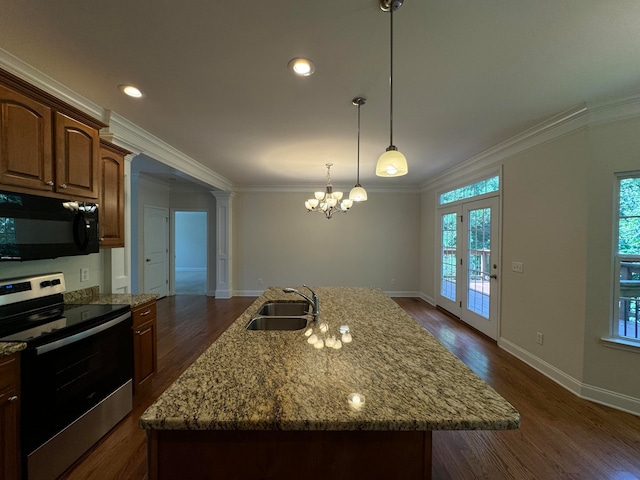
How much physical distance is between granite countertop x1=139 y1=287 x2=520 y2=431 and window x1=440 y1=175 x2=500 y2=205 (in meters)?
3.08

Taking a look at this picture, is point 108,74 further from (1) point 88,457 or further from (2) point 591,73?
(2) point 591,73

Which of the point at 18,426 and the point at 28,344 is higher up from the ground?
the point at 28,344

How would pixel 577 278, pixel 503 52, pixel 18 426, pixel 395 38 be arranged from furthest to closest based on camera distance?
pixel 577 278 → pixel 503 52 → pixel 395 38 → pixel 18 426

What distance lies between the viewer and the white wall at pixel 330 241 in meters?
6.18

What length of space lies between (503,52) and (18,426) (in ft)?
11.5

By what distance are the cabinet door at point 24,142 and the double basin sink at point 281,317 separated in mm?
1661

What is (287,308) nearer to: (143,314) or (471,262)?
(143,314)

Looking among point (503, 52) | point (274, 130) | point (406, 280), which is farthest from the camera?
point (406, 280)

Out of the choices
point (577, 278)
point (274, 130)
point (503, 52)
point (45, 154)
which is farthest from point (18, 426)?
point (577, 278)

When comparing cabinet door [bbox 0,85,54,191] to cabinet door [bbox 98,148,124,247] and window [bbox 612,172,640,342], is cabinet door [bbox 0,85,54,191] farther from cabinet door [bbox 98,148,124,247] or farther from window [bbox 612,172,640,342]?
window [bbox 612,172,640,342]

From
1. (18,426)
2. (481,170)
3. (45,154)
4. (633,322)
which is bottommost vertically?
(18,426)

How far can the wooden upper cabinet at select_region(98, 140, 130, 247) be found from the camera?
7.74 ft

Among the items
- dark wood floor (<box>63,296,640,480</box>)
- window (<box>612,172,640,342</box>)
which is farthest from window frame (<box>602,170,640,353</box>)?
dark wood floor (<box>63,296,640,480</box>)

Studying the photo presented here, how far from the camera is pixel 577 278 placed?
98.0 inches
